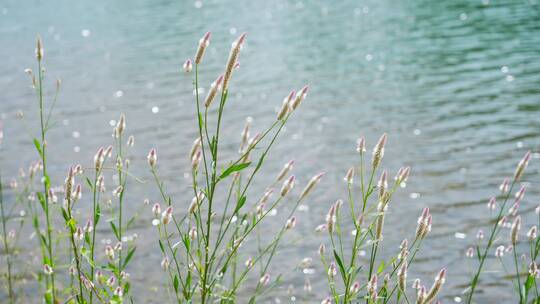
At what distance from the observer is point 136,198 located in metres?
11.0

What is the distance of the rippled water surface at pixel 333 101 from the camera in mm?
9570

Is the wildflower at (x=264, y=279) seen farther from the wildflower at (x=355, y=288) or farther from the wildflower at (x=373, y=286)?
the wildflower at (x=373, y=286)

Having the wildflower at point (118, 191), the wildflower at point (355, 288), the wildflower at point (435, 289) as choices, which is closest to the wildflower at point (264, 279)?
the wildflower at point (355, 288)

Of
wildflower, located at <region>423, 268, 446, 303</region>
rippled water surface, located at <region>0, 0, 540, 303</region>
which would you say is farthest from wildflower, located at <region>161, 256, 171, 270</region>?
rippled water surface, located at <region>0, 0, 540, 303</region>

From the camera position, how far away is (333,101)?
54.6ft

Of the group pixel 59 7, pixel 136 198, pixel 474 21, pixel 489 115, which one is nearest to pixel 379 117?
pixel 489 115

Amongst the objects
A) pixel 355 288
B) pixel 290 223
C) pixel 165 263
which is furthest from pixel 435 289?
pixel 165 263

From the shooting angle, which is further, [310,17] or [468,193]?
[310,17]

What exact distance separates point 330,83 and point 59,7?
33969 mm

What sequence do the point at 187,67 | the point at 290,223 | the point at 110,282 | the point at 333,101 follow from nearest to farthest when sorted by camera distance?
the point at 187,67 < the point at 110,282 < the point at 290,223 < the point at 333,101

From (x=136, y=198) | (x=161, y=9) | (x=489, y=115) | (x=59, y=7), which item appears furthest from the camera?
(x=59, y=7)

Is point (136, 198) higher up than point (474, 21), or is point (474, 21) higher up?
point (136, 198)

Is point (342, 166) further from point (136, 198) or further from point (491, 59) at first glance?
point (491, 59)

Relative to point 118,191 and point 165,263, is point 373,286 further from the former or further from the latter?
point 118,191
